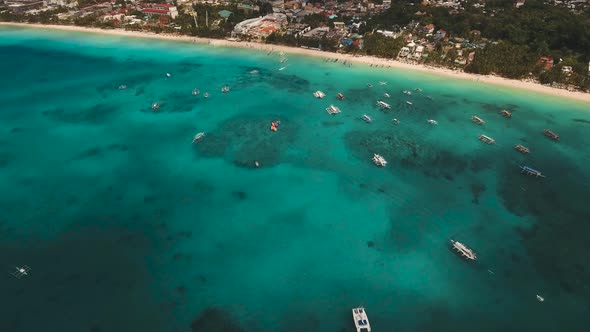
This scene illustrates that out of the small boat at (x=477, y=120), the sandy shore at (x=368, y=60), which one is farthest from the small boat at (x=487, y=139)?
the sandy shore at (x=368, y=60)

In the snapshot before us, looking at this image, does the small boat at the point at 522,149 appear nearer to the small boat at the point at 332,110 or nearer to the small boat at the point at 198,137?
the small boat at the point at 332,110

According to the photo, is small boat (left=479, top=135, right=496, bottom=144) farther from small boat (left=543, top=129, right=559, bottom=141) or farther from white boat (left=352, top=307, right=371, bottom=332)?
white boat (left=352, top=307, right=371, bottom=332)

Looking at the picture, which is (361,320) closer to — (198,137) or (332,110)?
(198,137)

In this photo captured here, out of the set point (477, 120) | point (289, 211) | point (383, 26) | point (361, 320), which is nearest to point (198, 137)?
point (289, 211)

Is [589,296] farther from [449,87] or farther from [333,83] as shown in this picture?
[333,83]

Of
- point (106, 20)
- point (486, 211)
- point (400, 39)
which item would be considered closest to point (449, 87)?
point (400, 39)

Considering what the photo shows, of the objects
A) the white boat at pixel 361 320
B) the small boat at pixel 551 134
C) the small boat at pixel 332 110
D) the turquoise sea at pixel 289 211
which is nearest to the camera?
the white boat at pixel 361 320

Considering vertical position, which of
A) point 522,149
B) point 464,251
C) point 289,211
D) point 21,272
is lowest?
point 21,272
